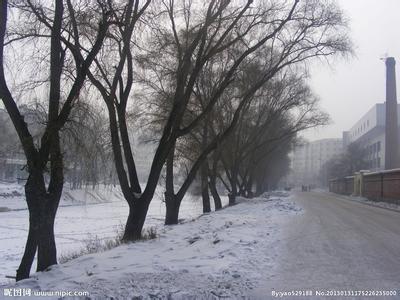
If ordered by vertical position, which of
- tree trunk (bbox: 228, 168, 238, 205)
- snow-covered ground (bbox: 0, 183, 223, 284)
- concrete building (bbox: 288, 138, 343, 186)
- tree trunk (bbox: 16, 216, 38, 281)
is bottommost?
snow-covered ground (bbox: 0, 183, 223, 284)

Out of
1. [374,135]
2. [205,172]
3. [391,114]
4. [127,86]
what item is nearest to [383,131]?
[374,135]

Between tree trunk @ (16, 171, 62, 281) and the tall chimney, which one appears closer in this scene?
tree trunk @ (16, 171, 62, 281)

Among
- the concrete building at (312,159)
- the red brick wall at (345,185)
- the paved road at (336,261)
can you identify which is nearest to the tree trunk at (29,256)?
the paved road at (336,261)

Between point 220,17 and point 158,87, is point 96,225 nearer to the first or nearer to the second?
point 158,87

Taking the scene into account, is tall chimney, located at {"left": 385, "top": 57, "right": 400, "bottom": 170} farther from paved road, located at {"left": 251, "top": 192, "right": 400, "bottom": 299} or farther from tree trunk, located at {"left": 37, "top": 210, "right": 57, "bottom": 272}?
tree trunk, located at {"left": 37, "top": 210, "right": 57, "bottom": 272}

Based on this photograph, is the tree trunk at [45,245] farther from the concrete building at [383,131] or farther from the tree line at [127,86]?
the concrete building at [383,131]

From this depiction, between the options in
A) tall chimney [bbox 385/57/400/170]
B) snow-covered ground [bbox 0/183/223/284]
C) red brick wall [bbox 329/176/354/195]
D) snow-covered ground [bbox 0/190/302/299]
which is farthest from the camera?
red brick wall [bbox 329/176/354/195]

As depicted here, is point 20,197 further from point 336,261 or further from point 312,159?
point 312,159

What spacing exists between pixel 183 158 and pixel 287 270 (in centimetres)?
2045

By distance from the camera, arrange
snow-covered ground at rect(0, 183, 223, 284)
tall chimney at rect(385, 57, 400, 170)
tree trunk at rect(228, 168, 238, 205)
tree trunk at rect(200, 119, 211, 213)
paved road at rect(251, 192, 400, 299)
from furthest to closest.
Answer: tall chimney at rect(385, 57, 400, 170), tree trunk at rect(228, 168, 238, 205), tree trunk at rect(200, 119, 211, 213), snow-covered ground at rect(0, 183, 223, 284), paved road at rect(251, 192, 400, 299)

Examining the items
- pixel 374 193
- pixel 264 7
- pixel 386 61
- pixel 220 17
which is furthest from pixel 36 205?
pixel 386 61

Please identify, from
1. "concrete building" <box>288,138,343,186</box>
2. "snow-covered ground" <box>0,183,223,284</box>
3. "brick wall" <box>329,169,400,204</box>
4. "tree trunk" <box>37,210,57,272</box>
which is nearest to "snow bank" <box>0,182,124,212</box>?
"snow-covered ground" <box>0,183,223,284</box>

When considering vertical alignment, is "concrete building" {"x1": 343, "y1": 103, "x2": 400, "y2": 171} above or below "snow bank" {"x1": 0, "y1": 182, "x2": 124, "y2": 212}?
above

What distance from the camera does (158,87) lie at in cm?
2452
